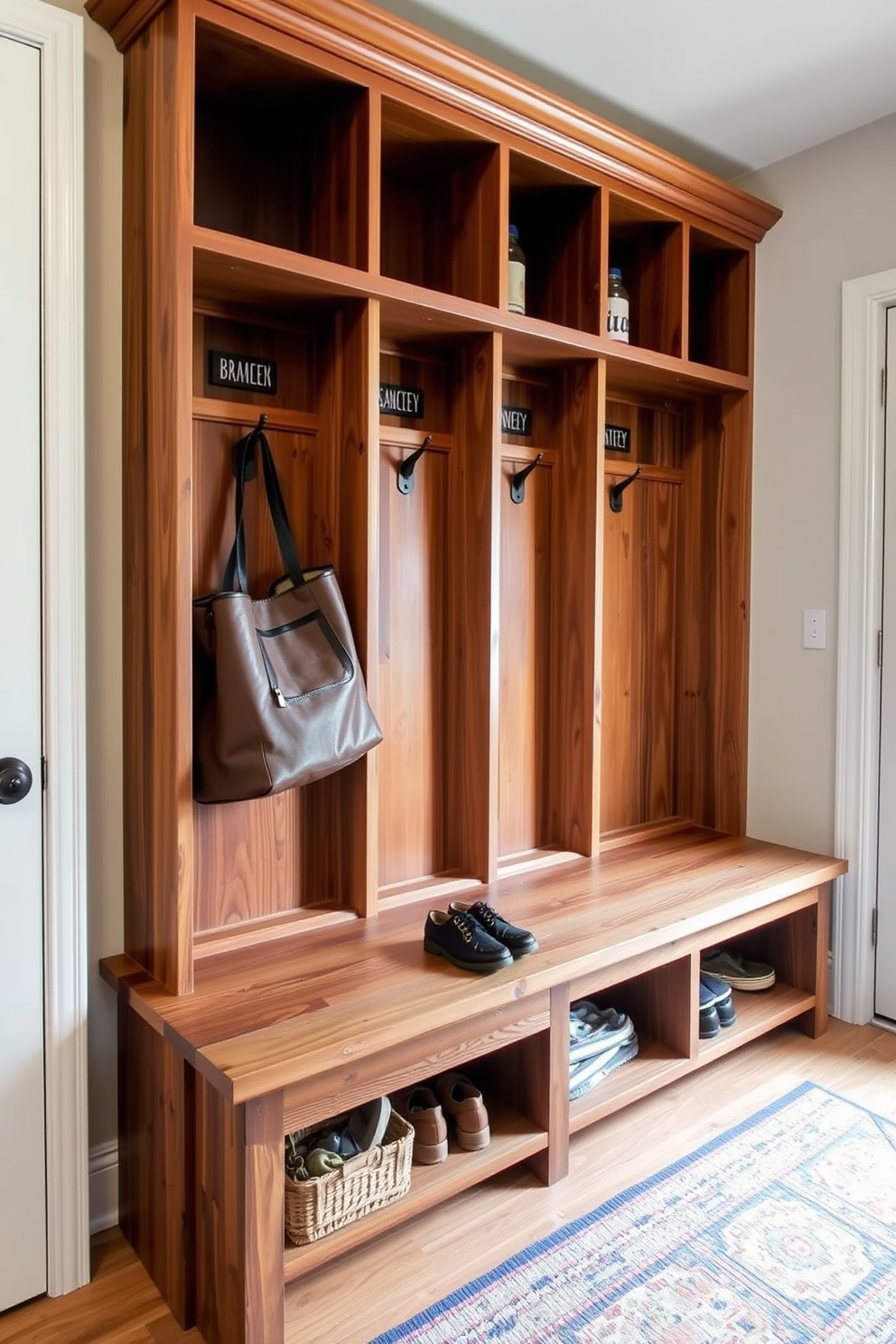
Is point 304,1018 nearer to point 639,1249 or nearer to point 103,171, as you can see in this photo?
point 639,1249

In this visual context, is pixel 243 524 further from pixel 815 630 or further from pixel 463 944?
pixel 815 630

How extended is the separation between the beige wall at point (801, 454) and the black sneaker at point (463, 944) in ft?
4.52

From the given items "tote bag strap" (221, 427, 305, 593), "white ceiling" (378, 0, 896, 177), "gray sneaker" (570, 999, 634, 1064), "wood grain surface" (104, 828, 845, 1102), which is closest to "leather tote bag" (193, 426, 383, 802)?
"tote bag strap" (221, 427, 305, 593)

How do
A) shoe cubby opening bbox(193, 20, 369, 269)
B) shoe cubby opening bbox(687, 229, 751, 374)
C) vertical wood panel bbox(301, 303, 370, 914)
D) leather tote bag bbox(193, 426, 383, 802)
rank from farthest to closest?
1. shoe cubby opening bbox(687, 229, 751, 374)
2. vertical wood panel bbox(301, 303, 370, 914)
3. shoe cubby opening bbox(193, 20, 369, 269)
4. leather tote bag bbox(193, 426, 383, 802)

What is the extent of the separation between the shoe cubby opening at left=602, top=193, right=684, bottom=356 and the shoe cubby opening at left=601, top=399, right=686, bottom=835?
226 millimetres

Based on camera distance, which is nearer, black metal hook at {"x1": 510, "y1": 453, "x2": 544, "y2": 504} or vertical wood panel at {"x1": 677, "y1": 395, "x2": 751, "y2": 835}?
black metal hook at {"x1": 510, "y1": 453, "x2": 544, "y2": 504}

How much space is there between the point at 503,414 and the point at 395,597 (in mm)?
639

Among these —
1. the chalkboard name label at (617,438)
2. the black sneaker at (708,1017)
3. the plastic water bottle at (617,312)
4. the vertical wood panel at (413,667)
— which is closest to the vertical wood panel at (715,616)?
the chalkboard name label at (617,438)

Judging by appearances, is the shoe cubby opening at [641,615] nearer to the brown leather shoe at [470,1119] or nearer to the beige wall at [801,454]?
the beige wall at [801,454]

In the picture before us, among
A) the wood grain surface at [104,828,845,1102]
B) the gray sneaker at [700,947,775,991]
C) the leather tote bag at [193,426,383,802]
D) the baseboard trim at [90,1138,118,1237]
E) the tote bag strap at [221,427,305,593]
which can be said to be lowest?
the baseboard trim at [90,1138,118,1237]

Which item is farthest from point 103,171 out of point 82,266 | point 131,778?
point 131,778

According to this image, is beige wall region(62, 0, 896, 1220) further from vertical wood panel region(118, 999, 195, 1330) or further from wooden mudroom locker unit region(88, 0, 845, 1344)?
vertical wood panel region(118, 999, 195, 1330)

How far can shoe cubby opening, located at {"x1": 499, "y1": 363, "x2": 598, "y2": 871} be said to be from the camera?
246cm

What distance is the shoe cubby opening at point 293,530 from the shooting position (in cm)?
189
